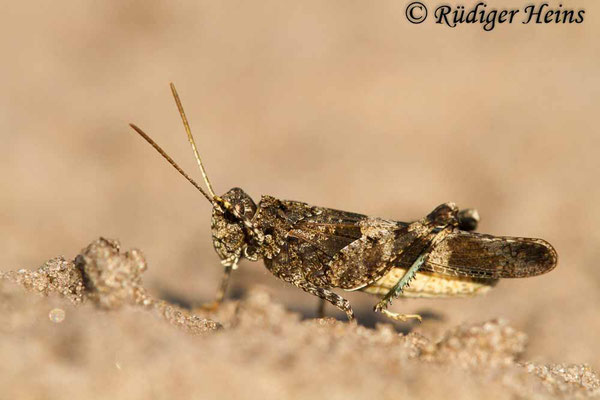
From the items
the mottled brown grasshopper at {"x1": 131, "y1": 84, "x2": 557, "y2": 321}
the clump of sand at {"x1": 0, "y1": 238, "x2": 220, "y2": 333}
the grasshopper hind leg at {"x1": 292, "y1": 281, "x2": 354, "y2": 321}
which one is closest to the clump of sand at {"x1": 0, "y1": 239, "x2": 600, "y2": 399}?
the clump of sand at {"x1": 0, "y1": 238, "x2": 220, "y2": 333}

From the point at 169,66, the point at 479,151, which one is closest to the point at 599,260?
the point at 479,151

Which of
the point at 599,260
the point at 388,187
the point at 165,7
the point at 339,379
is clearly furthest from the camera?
the point at 165,7

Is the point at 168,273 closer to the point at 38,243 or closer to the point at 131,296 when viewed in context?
the point at 38,243

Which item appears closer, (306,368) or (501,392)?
(306,368)

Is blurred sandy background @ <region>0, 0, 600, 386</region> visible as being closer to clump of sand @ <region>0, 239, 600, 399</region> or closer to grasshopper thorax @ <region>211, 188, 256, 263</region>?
grasshopper thorax @ <region>211, 188, 256, 263</region>

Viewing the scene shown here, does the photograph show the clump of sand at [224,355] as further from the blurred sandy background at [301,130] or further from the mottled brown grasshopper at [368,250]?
the blurred sandy background at [301,130]

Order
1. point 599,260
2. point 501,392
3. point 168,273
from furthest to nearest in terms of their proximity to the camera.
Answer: point 168,273, point 599,260, point 501,392

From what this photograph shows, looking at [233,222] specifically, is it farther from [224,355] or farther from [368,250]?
[224,355]
